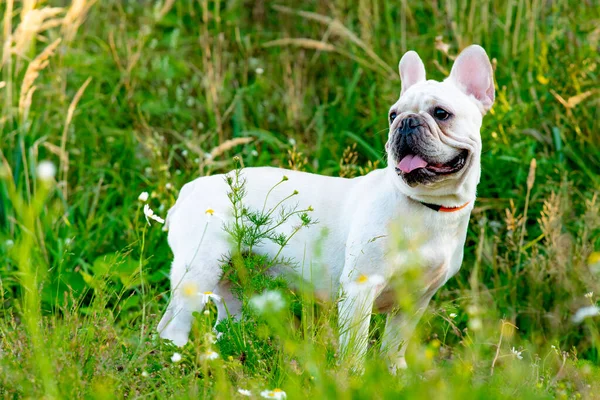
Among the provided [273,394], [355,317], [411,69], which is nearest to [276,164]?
[411,69]

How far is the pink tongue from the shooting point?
125 inches

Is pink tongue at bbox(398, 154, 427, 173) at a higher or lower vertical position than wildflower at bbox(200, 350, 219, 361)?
higher

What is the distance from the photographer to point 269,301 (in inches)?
107

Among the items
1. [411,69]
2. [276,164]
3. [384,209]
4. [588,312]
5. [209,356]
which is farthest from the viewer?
[276,164]

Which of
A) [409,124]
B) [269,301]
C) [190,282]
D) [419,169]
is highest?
[409,124]

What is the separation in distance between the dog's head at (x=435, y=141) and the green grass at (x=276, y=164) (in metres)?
0.49

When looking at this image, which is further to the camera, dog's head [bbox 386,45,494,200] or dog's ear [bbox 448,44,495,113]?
dog's ear [bbox 448,44,495,113]

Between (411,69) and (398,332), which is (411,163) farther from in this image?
(398,332)

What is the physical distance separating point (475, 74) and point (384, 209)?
0.69 meters

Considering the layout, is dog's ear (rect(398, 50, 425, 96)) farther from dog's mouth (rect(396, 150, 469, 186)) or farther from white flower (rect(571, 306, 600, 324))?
white flower (rect(571, 306, 600, 324))

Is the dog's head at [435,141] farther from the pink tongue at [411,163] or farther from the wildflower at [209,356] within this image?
the wildflower at [209,356]

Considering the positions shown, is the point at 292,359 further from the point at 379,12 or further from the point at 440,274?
the point at 379,12

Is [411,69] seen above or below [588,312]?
above

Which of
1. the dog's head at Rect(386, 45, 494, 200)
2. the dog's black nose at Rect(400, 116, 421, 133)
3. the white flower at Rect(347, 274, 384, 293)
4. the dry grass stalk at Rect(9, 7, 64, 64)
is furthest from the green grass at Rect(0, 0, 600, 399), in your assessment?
the dog's black nose at Rect(400, 116, 421, 133)
